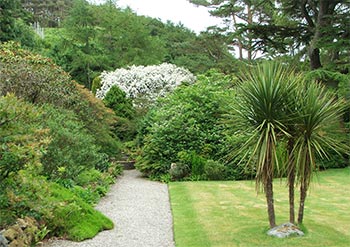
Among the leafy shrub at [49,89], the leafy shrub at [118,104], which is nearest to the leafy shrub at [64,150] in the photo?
the leafy shrub at [49,89]

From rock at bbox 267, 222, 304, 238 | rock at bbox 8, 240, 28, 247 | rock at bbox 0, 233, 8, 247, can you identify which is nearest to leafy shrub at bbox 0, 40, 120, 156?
rock at bbox 8, 240, 28, 247

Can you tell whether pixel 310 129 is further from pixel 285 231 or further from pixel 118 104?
pixel 118 104

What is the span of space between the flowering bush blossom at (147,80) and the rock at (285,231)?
16.0m

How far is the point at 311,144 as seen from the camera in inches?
239

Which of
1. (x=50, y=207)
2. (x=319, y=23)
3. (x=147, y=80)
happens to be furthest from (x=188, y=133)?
(x=50, y=207)

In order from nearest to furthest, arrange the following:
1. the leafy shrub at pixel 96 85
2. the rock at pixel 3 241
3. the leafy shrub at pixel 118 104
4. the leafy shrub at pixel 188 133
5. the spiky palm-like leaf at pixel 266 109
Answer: the rock at pixel 3 241, the spiky palm-like leaf at pixel 266 109, the leafy shrub at pixel 188 133, the leafy shrub at pixel 118 104, the leafy shrub at pixel 96 85

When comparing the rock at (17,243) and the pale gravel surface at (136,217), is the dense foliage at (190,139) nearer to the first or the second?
the pale gravel surface at (136,217)

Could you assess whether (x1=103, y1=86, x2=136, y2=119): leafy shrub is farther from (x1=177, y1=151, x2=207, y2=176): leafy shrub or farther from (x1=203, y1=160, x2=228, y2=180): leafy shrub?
(x1=203, y1=160, x2=228, y2=180): leafy shrub

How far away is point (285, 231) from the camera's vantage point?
628 centimetres

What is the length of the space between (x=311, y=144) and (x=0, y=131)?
4553mm

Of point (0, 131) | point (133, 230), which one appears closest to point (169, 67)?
point (133, 230)

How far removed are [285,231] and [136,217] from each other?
324 centimetres

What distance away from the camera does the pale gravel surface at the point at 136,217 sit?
20.8 feet

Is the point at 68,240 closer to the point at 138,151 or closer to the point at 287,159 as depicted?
the point at 287,159
